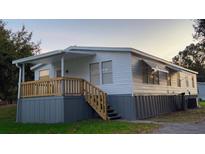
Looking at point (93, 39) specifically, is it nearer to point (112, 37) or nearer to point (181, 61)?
point (112, 37)

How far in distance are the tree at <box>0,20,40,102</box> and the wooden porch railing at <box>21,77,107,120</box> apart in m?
11.6

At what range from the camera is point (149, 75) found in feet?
46.8

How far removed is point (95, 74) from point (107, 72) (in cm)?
87

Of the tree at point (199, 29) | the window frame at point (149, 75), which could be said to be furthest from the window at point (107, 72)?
the tree at point (199, 29)

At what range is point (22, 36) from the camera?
26.5m

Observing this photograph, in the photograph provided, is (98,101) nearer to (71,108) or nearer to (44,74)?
(71,108)

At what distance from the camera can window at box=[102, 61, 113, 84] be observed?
1291 centimetres

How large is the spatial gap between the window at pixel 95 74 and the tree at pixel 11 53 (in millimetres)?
12506

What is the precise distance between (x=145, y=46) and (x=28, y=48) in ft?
42.9

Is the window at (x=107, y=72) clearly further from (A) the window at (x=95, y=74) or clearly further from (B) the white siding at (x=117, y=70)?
(A) the window at (x=95, y=74)

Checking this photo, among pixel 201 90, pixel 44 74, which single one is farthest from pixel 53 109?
pixel 201 90

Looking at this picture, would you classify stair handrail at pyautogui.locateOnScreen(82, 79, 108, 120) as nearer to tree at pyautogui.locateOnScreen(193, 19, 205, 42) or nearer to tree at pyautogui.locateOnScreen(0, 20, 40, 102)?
tree at pyautogui.locateOnScreen(193, 19, 205, 42)

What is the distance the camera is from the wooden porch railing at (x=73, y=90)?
38.3 feet
